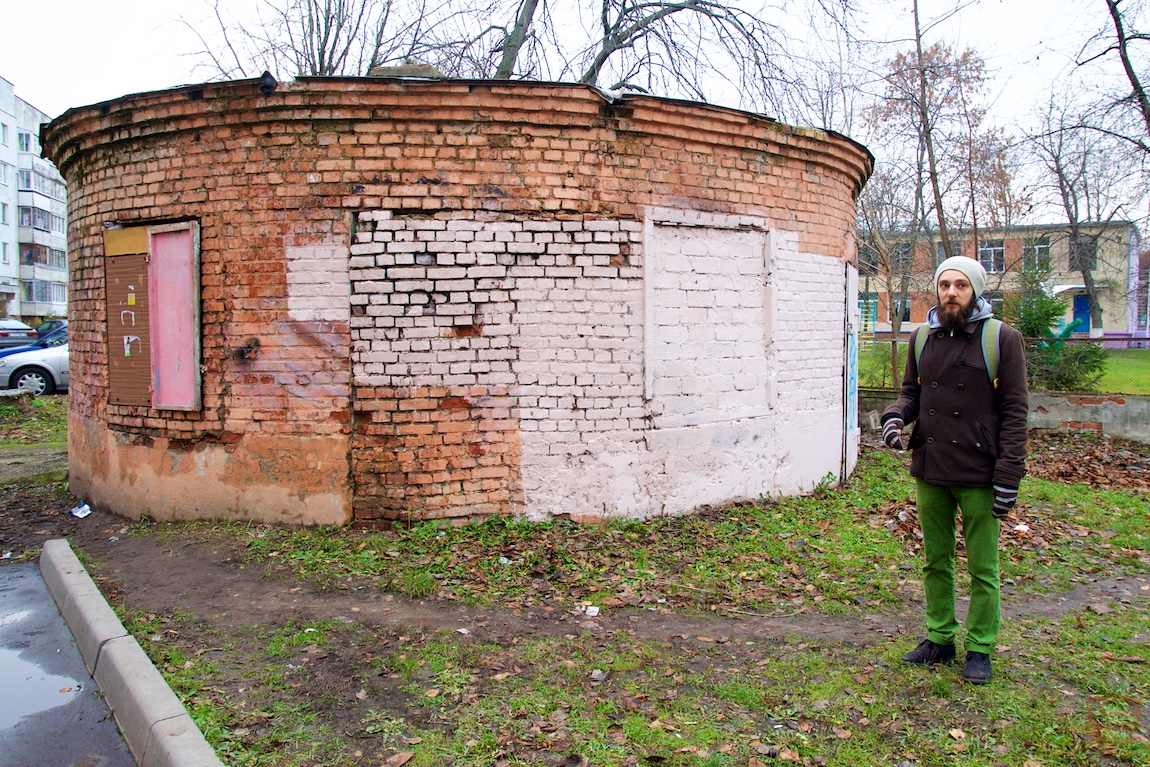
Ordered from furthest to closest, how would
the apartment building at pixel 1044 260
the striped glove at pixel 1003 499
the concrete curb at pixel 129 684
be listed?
the apartment building at pixel 1044 260
the striped glove at pixel 1003 499
the concrete curb at pixel 129 684

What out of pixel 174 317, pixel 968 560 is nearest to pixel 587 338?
pixel 968 560

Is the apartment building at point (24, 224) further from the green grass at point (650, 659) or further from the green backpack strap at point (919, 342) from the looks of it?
the green backpack strap at point (919, 342)

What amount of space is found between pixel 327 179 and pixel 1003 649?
5495mm

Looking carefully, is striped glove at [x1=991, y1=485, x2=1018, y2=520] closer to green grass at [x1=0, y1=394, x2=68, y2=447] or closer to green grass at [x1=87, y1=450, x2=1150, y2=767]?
green grass at [x1=87, y1=450, x2=1150, y2=767]

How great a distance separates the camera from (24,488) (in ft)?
26.9

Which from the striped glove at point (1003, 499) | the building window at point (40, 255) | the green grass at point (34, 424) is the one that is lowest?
the green grass at point (34, 424)

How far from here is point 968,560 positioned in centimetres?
351

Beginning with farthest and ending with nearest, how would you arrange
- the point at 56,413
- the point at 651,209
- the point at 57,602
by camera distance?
the point at 56,413
the point at 651,209
the point at 57,602

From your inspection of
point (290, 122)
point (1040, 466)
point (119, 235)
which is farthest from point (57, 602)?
point (1040, 466)

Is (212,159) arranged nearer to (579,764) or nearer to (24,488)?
(24,488)

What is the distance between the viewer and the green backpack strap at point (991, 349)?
3.55 metres

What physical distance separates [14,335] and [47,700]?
1015 inches

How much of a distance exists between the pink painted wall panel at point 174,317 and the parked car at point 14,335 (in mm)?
20226

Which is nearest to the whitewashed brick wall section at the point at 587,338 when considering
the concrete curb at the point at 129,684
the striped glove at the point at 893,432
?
the concrete curb at the point at 129,684
